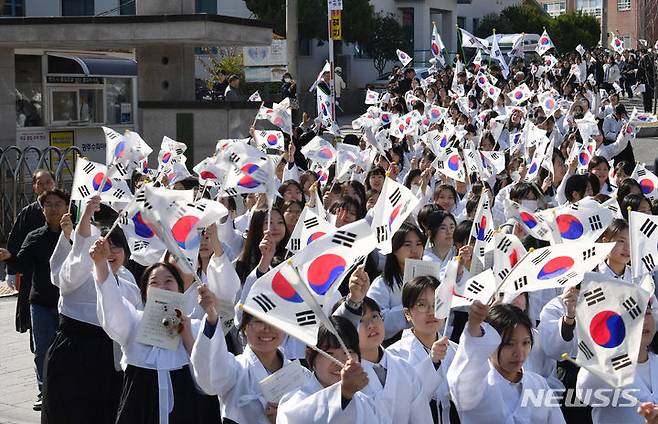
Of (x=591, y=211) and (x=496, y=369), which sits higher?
(x=591, y=211)

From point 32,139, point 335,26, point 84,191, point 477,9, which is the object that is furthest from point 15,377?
point 477,9

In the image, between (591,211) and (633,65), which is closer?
(591,211)

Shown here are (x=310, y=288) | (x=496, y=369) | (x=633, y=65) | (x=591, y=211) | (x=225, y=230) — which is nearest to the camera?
(x=310, y=288)

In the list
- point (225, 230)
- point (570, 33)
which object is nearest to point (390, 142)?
point (225, 230)

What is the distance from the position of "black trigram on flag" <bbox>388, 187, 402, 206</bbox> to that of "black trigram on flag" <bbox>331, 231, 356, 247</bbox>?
1.73 m

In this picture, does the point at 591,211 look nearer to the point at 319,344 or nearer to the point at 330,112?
the point at 319,344

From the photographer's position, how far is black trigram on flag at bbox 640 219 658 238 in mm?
5570

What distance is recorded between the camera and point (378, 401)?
4.72m

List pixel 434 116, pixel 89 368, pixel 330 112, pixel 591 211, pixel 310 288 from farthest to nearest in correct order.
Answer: pixel 330 112 < pixel 434 116 < pixel 591 211 < pixel 89 368 < pixel 310 288

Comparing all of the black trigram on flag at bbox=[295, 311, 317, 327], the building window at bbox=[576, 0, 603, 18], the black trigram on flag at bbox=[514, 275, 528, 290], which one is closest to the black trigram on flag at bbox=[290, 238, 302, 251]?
the black trigram on flag at bbox=[514, 275, 528, 290]

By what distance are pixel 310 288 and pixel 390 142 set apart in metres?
10.6

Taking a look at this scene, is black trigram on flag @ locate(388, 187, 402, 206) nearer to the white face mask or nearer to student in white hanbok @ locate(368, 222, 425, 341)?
student in white hanbok @ locate(368, 222, 425, 341)

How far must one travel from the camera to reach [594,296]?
4.32m

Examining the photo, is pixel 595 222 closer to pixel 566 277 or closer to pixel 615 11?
pixel 566 277
